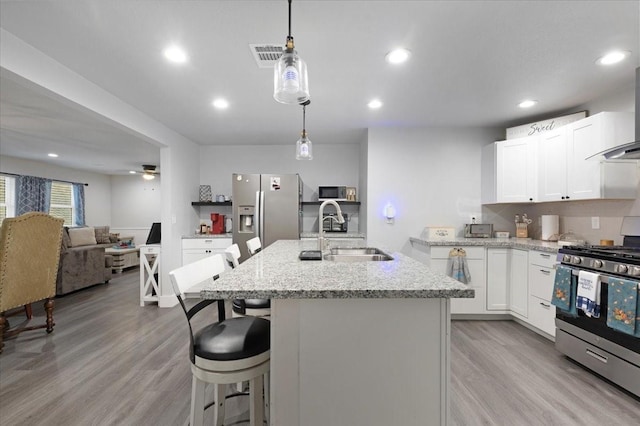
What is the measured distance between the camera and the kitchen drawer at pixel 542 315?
2764mm

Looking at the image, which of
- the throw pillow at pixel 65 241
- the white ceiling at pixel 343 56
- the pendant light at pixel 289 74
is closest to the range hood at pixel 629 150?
the white ceiling at pixel 343 56

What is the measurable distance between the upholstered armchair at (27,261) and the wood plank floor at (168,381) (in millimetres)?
370

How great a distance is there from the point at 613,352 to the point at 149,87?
4.18 m

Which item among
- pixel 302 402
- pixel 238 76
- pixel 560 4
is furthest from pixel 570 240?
pixel 238 76

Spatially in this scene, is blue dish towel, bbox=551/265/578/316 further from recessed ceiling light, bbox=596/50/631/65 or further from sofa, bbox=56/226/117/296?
sofa, bbox=56/226/117/296

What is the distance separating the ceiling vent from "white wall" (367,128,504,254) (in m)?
2.10

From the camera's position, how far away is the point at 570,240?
303 centimetres

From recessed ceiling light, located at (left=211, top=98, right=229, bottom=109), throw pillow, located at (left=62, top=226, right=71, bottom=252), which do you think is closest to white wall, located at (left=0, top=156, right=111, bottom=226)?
throw pillow, located at (left=62, top=226, right=71, bottom=252)

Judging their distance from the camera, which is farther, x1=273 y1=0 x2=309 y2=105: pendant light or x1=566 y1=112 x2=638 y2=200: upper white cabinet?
x1=566 y1=112 x2=638 y2=200: upper white cabinet

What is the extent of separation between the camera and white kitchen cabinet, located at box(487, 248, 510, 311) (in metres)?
3.32

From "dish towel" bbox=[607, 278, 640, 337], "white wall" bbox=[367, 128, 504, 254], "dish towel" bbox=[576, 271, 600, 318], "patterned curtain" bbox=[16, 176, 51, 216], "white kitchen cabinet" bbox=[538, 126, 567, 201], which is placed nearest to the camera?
"dish towel" bbox=[607, 278, 640, 337]

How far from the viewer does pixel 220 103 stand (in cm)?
306

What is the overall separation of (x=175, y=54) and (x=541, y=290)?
3.80 meters

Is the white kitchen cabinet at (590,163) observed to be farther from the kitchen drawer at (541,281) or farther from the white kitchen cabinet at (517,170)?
the kitchen drawer at (541,281)
